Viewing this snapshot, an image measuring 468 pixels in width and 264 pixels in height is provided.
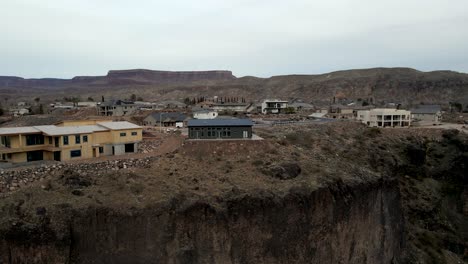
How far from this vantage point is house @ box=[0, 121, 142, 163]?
122ft

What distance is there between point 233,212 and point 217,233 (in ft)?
7.82

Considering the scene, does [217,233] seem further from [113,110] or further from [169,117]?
[113,110]

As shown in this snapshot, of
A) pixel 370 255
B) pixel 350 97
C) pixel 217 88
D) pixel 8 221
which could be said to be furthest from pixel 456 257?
pixel 217 88

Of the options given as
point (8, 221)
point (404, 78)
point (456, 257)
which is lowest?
point (456, 257)

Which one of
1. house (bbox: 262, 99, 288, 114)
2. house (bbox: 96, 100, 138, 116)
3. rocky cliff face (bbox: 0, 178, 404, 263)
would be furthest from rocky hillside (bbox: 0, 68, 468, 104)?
rocky cliff face (bbox: 0, 178, 404, 263)

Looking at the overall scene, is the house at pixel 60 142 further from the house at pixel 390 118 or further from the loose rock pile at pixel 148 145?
the house at pixel 390 118

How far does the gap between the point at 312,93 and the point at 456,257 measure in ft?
406

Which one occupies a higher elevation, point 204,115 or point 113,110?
point 113,110

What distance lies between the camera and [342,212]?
3994 centimetres

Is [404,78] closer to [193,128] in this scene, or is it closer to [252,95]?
[252,95]

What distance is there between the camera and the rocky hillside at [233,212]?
101ft

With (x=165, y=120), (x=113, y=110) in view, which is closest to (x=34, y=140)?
(x=165, y=120)

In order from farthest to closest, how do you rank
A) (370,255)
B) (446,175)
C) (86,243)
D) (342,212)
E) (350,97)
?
1. (350,97)
2. (446,175)
3. (370,255)
4. (342,212)
5. (86,243)

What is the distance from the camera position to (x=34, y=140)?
3834cm
